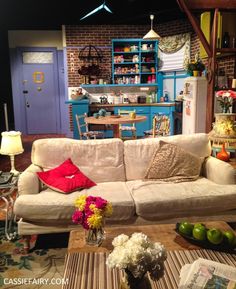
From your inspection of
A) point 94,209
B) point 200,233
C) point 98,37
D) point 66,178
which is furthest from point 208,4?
point 98,37

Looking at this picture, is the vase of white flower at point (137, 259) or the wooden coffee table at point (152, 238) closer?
the vase of white flower at point (137, 259)

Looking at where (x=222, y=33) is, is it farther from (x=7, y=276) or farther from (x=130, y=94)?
(x=7, y=276)

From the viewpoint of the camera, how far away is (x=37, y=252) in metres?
2.70

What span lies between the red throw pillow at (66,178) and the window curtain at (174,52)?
16.0 feet

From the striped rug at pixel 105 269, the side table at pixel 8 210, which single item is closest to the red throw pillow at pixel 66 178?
the side table at pixel 8 210

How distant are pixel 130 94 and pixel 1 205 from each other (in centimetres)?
501

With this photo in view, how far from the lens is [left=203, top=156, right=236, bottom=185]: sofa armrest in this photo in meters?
2.98

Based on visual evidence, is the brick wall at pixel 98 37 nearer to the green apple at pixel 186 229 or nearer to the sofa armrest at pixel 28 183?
the sofa armrest at pixel 28 183

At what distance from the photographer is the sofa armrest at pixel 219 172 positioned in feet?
9.79

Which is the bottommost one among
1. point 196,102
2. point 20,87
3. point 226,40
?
point 196,102

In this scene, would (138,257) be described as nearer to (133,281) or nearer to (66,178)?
(133,281)

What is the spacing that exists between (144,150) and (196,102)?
2.26 meters

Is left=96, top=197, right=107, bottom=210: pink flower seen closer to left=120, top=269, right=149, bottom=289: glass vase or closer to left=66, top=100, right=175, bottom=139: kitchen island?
Answer: left=120, top=269, right=149, bottom=289: glass vase

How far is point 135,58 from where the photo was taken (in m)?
7.63
